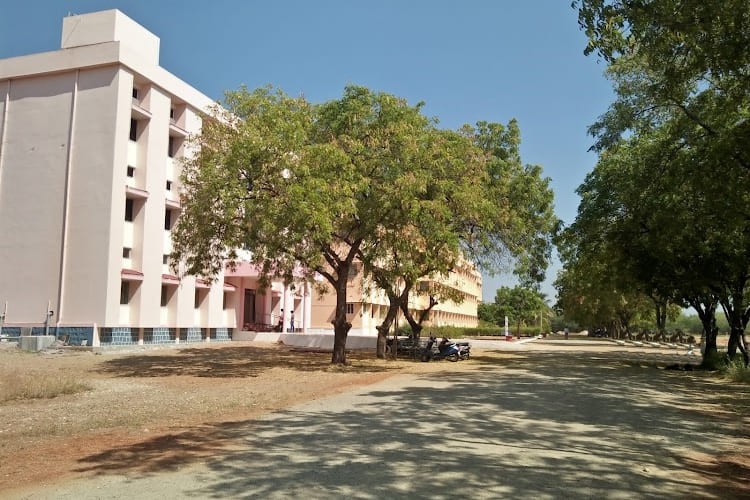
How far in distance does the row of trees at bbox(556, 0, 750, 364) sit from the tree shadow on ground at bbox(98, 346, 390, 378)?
10.8 m

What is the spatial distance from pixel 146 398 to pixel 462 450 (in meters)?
8.66

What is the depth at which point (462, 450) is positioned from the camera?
8.04m

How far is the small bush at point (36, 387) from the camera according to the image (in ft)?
43.7

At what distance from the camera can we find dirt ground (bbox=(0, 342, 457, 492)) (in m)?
8.05

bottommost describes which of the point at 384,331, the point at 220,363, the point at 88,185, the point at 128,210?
the point at 220,363

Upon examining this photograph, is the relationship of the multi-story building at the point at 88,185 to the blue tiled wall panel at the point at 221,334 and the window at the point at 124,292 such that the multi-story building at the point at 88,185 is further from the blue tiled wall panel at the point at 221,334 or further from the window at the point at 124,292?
the blue tiled wall panel at the point at 221,334

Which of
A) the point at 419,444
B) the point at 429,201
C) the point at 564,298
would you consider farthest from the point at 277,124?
the point at 564,298

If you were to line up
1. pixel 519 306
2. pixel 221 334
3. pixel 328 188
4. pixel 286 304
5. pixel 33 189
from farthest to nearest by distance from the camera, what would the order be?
pixel 519 306
pixel 286 304
pixel 221 334
pixel 33 189
pixel 328 188

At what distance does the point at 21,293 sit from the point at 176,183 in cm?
954

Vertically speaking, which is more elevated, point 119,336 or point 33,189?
point 33,189

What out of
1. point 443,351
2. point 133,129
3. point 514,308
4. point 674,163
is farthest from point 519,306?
point 674,163

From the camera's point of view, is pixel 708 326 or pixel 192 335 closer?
pixel 708 326

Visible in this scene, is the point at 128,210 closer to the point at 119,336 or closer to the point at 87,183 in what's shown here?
the point at 87,183

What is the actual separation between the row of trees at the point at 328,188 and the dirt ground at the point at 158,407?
3.64m
